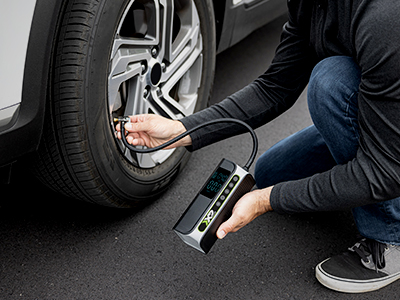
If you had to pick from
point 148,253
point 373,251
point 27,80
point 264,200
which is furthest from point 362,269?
point 27,80

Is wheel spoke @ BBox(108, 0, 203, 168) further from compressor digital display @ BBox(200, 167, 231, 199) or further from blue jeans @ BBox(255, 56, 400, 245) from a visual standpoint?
blue jeans @ BBox(255, 56, 400, 245)

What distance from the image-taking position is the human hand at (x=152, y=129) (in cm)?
124

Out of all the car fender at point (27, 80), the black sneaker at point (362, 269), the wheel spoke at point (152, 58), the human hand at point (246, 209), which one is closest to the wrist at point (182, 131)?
the wheel spoke at point (152, 58)

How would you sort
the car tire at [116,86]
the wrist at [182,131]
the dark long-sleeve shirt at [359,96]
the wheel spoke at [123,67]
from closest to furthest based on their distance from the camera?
the dark long-sleeve shirt at [359,96] → the car tire at [116,86] → the wheel spoke at [123,67] → the wrist at [182,131]

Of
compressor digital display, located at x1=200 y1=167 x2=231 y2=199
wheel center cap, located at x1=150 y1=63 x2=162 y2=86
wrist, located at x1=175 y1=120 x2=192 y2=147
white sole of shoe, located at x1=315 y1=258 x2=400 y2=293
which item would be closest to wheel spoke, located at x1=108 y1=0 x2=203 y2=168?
wheel center cap, located at x1=150 y1=63 x2=162 y2=86

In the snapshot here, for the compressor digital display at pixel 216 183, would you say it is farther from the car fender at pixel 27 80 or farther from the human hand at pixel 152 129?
the car fender at pixel 27 80

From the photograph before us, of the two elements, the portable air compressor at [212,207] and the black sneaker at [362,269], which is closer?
the portable air compressor at [212,207]

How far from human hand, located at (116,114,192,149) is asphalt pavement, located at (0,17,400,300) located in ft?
0.93

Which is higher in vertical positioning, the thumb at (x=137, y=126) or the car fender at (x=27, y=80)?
the car fender at (x=27, y=80)

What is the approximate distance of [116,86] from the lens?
1.19 metres

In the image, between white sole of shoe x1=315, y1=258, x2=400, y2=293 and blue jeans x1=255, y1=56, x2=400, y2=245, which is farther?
white sole of shoe x1=315, y1=258, x2=400, y2=293

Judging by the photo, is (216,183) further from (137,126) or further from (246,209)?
(137,126)

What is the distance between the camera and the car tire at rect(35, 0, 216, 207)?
1.04 meters

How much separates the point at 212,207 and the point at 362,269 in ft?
1.63
